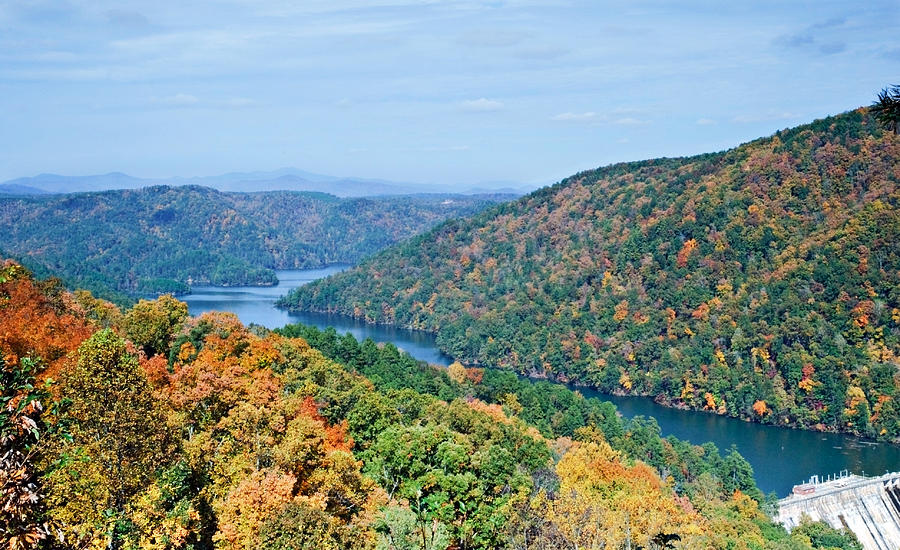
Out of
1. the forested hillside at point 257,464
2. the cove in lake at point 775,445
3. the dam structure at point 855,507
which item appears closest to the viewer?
the forested hillside at point 257,464

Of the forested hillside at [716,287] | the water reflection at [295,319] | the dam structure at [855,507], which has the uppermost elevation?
the forested hillside at [716,287]

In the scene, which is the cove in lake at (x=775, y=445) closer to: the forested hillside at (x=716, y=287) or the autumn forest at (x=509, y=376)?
the autumn forest at (x=509, y=376)

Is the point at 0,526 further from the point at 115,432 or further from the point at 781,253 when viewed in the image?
the point at 781,253

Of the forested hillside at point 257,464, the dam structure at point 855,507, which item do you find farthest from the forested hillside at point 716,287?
the forested hillside at point 257,464

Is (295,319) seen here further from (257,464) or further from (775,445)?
(257,464)

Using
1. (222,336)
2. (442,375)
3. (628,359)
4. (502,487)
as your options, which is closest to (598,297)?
(628,359)

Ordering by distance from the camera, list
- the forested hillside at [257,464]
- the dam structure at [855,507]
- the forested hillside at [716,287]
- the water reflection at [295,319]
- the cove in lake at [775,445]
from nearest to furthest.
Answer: the forested hillside at [257,464] → the dam structure at [855,507] → the cove in lake at [775,445] → the forested hillside at [716,287] → the water reflection at [295,319]
